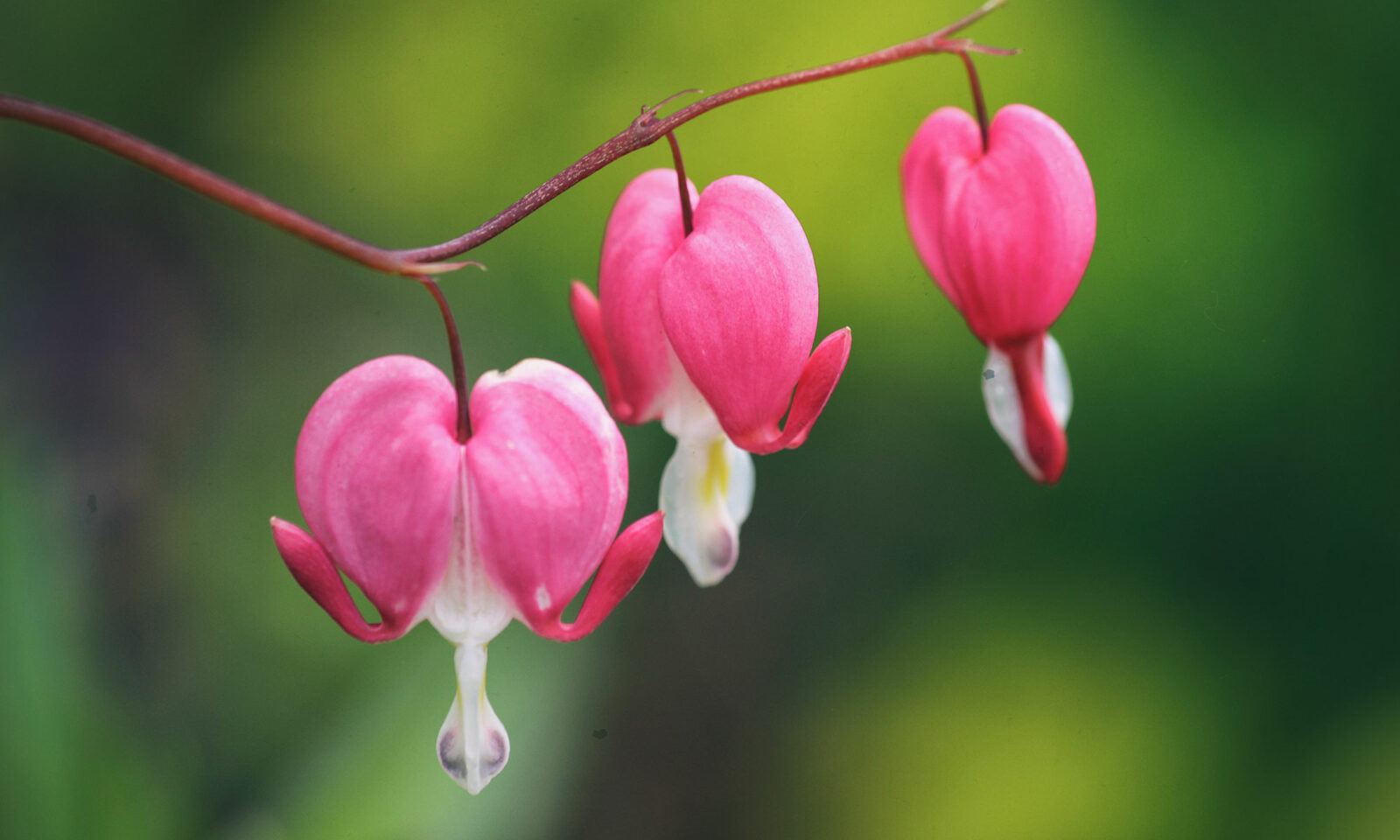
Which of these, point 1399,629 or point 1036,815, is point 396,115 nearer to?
point 1036,815

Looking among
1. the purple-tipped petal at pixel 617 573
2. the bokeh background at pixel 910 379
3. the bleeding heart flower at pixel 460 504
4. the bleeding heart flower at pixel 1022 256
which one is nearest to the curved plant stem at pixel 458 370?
the bleeding heart flower at pixel 460 504

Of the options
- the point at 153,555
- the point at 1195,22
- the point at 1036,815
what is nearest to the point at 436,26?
the point at 153,555

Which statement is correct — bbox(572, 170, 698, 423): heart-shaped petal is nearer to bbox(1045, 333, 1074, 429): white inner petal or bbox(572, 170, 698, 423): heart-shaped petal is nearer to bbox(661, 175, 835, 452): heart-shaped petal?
bbox(661, 175, 835, 452): heart-shaped petal

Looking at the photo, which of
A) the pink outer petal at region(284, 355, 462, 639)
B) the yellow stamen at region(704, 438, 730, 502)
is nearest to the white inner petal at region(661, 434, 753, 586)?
the yellow stamen at region(704, 438, 730, 502)

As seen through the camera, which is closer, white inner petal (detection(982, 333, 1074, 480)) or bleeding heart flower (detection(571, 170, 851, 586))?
bleeding heart flower (detection(571, 170, 851, 586))

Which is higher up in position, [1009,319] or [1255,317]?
[1009,319]

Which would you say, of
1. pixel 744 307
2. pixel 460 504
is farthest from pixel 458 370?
pixel 744 307
